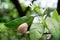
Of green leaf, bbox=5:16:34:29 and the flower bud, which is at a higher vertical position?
green leaf, bbox=5:16:34:29

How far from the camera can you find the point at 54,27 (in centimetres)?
54

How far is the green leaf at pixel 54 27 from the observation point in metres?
0.53

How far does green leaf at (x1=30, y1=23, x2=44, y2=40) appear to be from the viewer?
0.54m

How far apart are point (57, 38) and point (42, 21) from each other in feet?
0.23

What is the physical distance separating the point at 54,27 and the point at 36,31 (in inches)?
1.9

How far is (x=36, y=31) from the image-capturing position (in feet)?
1.79

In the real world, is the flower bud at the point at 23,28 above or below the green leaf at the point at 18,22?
below

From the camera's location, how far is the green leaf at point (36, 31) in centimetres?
54

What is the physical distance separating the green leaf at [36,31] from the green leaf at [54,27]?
0.02 m

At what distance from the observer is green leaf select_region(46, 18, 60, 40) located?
53 cm

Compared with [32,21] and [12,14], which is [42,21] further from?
[12,14]

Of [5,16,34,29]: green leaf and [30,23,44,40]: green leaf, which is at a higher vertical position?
[5,16,34,29]: green leaf

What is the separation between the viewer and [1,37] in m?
0.58

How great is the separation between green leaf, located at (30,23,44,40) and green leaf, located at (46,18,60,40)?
2 cm
